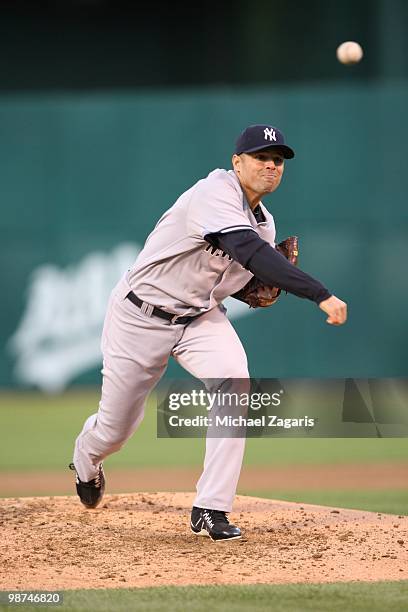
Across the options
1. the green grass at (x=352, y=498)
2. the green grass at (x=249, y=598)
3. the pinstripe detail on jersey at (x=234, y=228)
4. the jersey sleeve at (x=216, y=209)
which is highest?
the jersey sleeve at (x=216, y=209)

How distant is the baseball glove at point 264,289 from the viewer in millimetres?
4652

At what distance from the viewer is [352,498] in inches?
235

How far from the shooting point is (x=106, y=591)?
3.56 m

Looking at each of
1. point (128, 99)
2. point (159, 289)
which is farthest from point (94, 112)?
point (159, 289)

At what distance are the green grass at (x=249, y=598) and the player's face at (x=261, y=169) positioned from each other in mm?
1628

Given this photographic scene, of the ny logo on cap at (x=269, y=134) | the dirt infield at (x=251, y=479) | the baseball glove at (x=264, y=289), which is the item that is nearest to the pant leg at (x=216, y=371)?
the baseball glove at (x=264, y=289)

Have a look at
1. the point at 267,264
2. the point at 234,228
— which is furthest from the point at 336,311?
the point at 234,228

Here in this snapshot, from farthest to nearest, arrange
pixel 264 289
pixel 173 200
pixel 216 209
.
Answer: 1. pixel 173 200
2. pixel 264 289
3. pixel 216 209

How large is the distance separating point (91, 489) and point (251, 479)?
2016 mm

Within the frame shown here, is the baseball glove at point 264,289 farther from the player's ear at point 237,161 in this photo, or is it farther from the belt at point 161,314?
the player's ear at point 237,161

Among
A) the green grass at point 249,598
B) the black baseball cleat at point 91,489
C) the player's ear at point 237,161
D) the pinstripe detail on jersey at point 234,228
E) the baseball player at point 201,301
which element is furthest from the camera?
the black baseball cleat at point 91,489

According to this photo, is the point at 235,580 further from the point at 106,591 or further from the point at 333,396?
the point at 333,396

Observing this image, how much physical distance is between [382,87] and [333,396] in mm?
3341

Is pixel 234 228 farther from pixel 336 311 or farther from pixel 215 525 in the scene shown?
pixel 215 525
